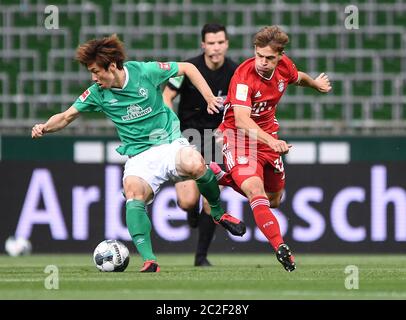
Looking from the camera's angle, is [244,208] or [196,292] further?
[244,208]

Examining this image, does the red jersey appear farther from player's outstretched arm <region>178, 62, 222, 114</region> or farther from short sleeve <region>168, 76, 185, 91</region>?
short sleeve <region>168, 76, 185, 91</region>

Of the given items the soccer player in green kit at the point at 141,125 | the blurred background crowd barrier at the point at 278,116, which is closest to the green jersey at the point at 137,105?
the soccer player in green kit at the point at 141,125

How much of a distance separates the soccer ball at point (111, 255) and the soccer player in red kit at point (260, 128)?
1138mm

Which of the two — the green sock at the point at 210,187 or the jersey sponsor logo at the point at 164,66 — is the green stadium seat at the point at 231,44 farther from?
the jersey sponsor logo at the point at 164,66

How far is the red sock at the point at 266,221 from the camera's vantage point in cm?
913

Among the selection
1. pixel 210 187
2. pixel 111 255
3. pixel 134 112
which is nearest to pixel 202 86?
pixel 134 112

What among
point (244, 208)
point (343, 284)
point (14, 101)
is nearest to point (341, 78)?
point (244, 208)

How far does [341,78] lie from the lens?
16969 millimetres

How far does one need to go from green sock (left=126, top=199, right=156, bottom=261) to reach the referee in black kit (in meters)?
2.13

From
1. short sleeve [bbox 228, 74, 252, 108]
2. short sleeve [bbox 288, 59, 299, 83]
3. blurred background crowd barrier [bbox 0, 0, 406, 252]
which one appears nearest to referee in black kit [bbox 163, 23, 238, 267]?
short sleeve [bbox 288, 59, 299, 83]

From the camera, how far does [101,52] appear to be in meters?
9.34

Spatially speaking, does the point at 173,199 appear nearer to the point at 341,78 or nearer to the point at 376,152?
the point at 376,152

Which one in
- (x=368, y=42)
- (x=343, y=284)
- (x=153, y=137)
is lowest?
(x=343, y=284)
